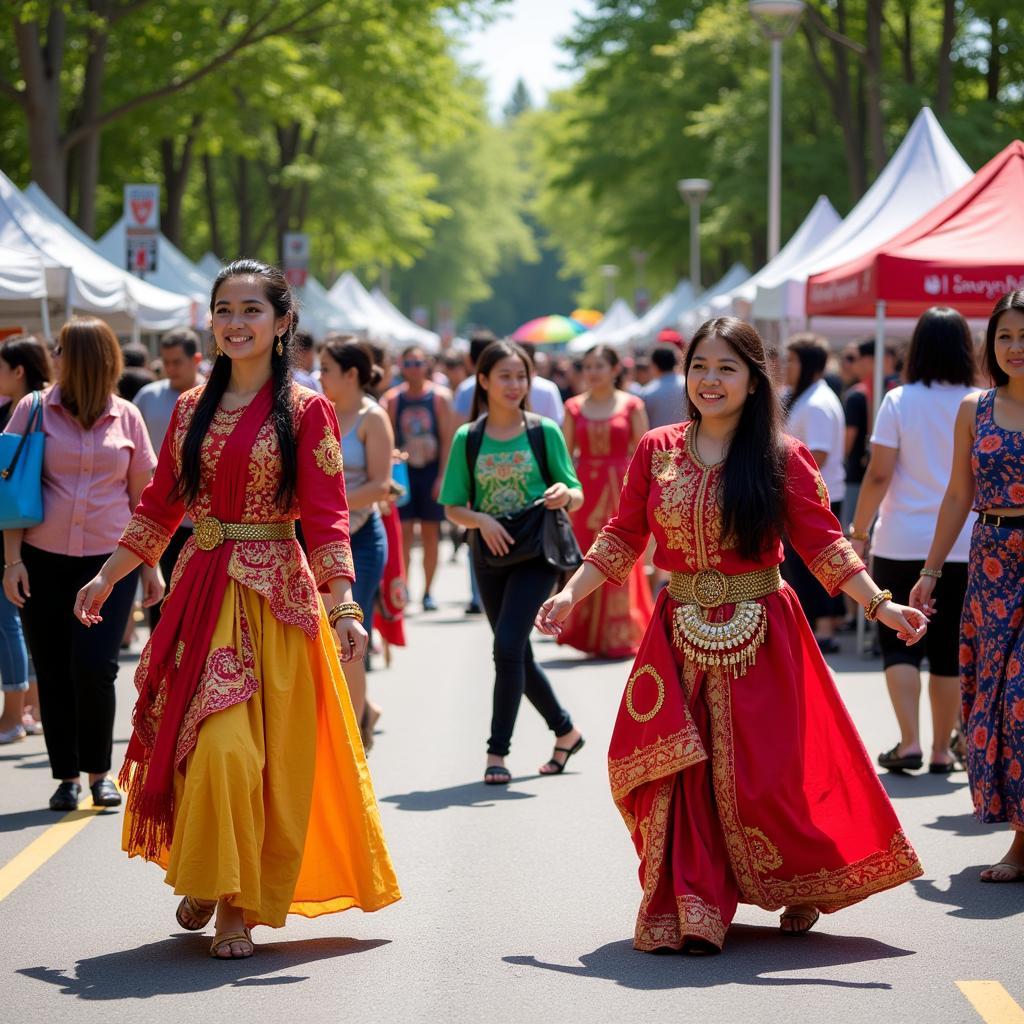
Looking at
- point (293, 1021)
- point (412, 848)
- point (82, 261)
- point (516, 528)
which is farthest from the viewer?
point (82, 261)

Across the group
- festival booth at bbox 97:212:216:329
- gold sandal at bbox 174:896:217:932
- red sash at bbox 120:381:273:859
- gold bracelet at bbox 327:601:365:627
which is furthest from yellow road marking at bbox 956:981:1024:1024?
festival booth at bbox 97:212:216:329

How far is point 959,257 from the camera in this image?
39.7ft

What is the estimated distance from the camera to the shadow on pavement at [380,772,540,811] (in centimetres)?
792

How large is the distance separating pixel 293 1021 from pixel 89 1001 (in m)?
0.61

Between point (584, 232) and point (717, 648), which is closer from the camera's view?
point (717, 648)

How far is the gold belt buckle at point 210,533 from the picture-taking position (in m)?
5.58

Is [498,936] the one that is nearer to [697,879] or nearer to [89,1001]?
[697,879]

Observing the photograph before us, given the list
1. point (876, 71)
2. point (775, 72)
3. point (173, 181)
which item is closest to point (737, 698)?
point (775, 72)

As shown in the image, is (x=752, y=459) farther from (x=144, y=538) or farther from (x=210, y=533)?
(x=144, y=538)

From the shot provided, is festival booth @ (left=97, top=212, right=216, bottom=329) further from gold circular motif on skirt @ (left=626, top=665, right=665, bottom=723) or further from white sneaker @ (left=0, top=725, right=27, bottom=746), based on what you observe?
gold circular motif on skirt @ (left=626, top=665, right=665, bottom=723)

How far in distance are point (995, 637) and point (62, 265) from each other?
1002 centimetres

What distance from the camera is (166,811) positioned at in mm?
5520

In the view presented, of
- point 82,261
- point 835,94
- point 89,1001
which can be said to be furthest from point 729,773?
point 835,94

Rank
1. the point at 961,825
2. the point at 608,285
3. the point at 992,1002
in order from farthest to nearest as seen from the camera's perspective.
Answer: the point at 608,285 → the point at 961,825 → the point at 992,1002
